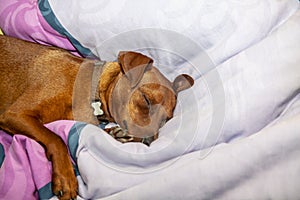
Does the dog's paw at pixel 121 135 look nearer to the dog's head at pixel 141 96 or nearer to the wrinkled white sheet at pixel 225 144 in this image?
the dog's head at pixel 141 96

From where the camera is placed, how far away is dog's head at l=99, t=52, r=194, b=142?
1.80 m

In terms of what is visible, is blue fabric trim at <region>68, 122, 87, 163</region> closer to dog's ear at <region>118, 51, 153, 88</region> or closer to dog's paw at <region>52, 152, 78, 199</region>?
dog's paw at <region>52, 152, 78, 199</region>

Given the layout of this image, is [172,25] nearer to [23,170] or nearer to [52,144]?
[52,144]

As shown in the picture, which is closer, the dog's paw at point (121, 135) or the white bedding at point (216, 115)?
the white bedding at point (216, 115)

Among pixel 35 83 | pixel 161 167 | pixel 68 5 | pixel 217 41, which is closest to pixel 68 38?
pixel 68 5

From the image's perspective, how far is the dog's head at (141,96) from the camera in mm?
1798

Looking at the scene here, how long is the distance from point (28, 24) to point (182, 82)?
2.73ft

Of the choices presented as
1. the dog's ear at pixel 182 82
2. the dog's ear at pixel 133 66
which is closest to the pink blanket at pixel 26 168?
the dog's ear at pixel 133 66

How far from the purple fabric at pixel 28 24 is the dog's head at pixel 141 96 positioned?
467 millimetres

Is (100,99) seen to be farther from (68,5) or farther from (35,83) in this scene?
(68,5)

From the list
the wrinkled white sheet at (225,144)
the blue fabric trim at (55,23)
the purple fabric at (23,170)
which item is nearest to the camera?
the wrinkled white sheet at (225,144)

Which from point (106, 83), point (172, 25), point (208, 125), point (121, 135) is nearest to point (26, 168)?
point (121, 135)

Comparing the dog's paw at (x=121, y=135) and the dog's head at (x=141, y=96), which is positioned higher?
the dog's head at (x=141, y=96)

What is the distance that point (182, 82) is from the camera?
1892mm
